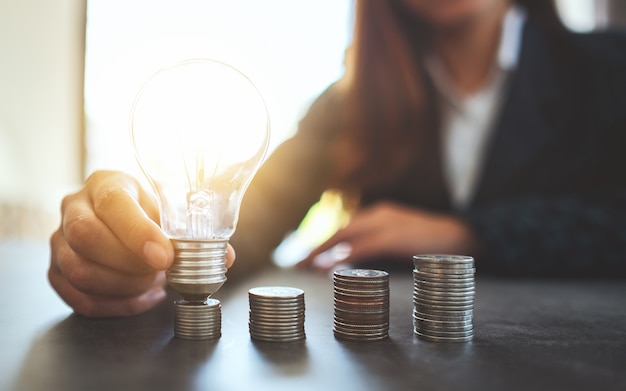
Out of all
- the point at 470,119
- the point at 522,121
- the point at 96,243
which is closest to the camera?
the point at 96,243

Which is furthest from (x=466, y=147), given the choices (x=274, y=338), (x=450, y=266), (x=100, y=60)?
(x=100, y=60)

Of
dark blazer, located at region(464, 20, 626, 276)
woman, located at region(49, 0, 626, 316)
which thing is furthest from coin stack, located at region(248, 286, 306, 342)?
dark blazer, located at region(464, 20, 626, 276)

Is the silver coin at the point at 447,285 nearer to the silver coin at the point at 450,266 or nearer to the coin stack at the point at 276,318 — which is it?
the silver coin at the point at 450,266

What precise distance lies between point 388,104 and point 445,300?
1129 millimetres

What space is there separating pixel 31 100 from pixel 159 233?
2.91 m

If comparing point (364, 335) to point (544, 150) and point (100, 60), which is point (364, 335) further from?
point (100, 60)

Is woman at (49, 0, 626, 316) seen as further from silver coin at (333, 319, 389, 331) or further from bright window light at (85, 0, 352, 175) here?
silver coin at (333, 319, 389, 331)

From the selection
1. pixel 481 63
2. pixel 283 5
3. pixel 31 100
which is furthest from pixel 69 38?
pixel 481 63

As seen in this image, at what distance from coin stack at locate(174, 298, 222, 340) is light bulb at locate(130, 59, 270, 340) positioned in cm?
10

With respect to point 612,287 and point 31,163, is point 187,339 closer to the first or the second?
point 612,287

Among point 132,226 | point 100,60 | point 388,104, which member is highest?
point 100,60

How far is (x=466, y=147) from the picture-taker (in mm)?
1612

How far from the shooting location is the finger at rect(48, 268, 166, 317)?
0.65m

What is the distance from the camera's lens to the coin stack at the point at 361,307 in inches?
21.8
